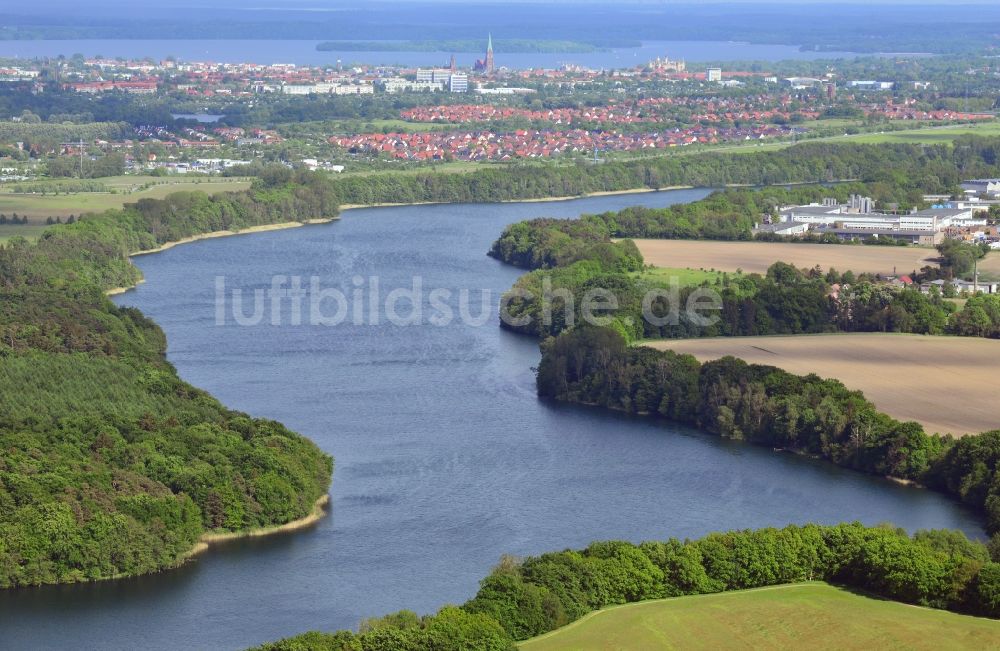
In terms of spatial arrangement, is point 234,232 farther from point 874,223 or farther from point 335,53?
point 335,53

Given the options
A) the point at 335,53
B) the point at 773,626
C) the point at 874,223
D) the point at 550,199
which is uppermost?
the point at 335,53

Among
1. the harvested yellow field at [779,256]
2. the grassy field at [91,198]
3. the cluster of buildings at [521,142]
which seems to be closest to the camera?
the harvested yellow field at [779,256]

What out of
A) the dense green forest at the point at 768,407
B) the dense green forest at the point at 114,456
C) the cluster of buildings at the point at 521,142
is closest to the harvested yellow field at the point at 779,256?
the dense green forest at the point at 768,407

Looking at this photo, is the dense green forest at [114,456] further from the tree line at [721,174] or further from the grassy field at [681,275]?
the tree line at [721,174]

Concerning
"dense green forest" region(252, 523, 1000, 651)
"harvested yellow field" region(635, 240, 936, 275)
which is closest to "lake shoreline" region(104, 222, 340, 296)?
"harvested yellow field" region(635, 240, 936, 275)

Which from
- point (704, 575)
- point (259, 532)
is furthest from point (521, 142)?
point (704, 575)
